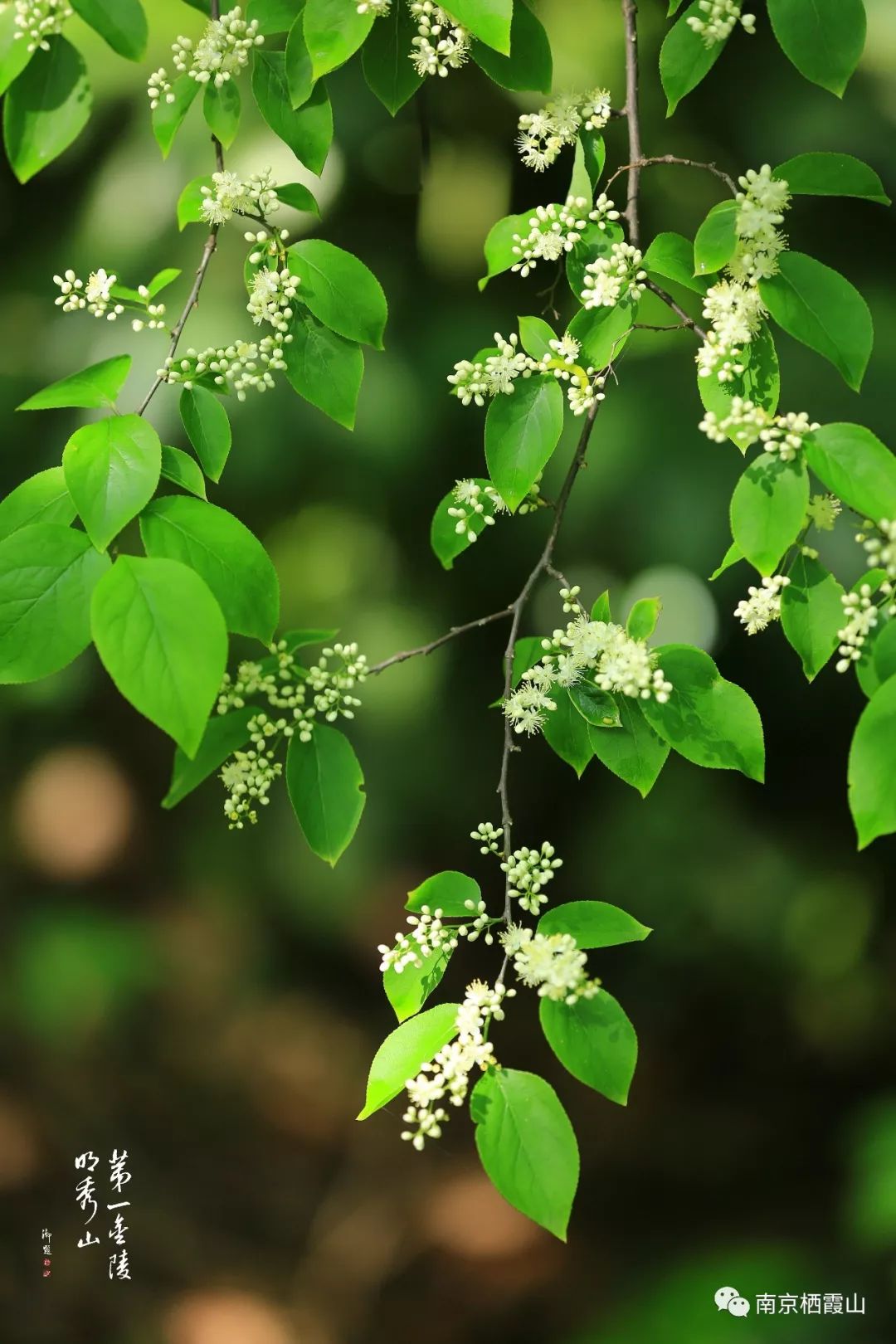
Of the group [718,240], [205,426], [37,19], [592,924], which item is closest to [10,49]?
[37,19]

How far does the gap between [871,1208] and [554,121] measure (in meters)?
0.93

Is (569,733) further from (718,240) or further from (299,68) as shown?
(299,68)

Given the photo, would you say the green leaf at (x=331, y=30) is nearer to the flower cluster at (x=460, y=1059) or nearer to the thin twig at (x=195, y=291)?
the thin twig at (x=195, y=291)

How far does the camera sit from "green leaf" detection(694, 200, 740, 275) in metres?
0.63

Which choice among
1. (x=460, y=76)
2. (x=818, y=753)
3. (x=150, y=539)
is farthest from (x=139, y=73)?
(x=818, y=753)

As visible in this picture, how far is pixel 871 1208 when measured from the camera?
0.89m

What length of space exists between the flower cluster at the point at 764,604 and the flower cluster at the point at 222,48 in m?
0.54

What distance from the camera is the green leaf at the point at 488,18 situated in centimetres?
66

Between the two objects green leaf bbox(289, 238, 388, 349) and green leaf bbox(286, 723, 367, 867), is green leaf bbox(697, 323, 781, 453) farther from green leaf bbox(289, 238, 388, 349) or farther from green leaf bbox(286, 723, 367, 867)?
green leaf bbox(286, 723, 367, 867)

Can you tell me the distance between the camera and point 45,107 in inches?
34.1

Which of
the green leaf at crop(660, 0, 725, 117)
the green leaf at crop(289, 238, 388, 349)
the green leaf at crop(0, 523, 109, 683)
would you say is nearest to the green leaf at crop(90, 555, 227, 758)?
the green leaf at crop(0, 523, 109, 683)

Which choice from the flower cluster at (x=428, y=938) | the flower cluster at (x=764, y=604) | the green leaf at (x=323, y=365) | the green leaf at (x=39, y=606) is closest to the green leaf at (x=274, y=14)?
the green leaf at (x=323, y=365)

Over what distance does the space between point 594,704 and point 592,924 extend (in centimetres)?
15

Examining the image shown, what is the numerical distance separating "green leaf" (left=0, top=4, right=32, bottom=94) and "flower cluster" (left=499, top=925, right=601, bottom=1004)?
0.78 metres
